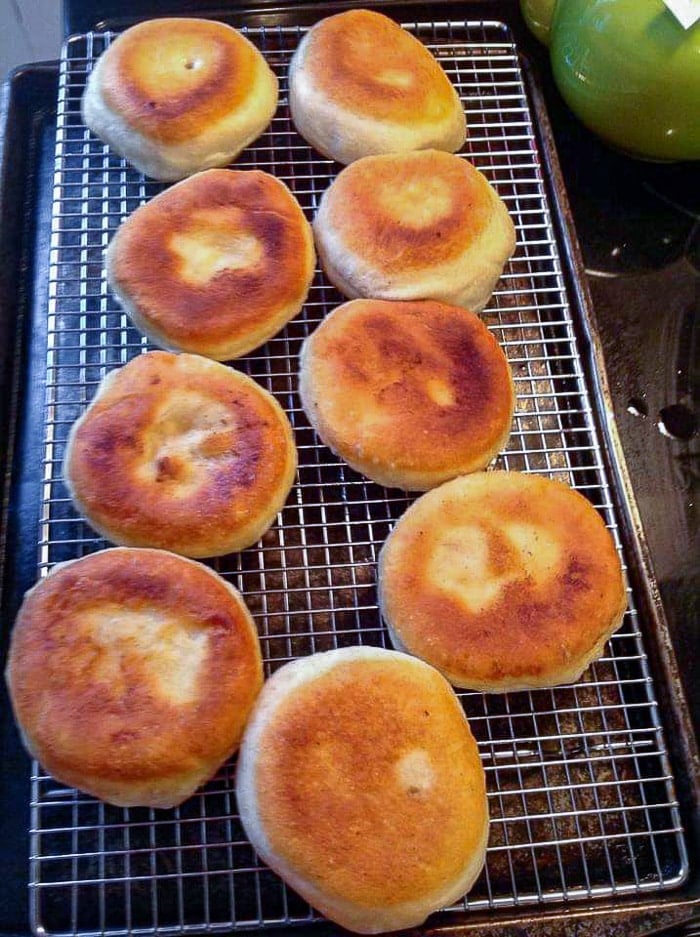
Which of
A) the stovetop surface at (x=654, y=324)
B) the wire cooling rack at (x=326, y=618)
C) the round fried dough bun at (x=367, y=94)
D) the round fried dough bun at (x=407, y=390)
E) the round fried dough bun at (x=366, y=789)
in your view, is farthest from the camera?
the round fried dough bun at (x=367, y=94)

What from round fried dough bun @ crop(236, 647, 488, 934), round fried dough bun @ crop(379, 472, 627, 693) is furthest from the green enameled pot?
round fried dough bun @ crop(236, 647, 488, 934)

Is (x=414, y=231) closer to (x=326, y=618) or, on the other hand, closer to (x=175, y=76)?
(x=175, y=76)

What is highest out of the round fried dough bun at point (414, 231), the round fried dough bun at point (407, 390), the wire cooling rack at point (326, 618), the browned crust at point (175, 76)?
the browned crust at point (175, 76)

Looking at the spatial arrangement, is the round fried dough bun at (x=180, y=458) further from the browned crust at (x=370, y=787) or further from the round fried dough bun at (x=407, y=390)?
the browned crust at (x=370, y=787)

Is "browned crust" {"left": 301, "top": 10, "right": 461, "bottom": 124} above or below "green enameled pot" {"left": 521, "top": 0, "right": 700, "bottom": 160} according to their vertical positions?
below

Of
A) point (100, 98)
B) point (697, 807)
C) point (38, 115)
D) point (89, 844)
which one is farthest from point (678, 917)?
point (38, 115)

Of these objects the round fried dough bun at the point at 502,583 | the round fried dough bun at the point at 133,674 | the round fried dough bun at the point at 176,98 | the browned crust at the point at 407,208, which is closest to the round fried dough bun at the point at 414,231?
the browned crust at the point at 407,208

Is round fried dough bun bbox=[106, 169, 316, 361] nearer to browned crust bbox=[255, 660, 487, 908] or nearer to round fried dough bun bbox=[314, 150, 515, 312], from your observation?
round fried dough bun bbox=[314, 150, 515, 312]
